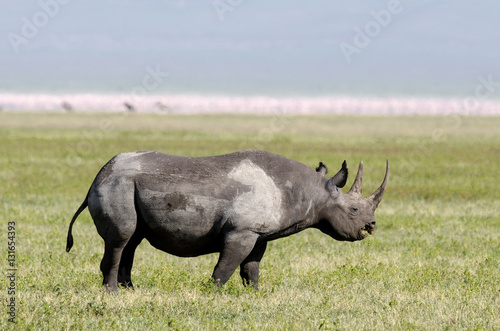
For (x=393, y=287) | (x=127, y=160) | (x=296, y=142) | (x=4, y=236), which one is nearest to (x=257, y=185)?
A: (x=127, y=160)

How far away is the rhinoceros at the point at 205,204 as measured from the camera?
9586 millimetres

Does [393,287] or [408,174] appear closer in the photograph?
[393,287]

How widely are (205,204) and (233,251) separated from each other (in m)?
0.69

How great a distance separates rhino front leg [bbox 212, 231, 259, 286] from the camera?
31.5ft

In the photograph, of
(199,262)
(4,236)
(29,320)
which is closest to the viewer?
(29,320)

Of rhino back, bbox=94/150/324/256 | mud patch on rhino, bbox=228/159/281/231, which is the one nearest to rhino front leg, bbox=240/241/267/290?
rhino back, bbox=94/150/324/256

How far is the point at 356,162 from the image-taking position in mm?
35469

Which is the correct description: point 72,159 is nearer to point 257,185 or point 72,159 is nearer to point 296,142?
point 296,142

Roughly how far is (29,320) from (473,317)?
516 centimetres

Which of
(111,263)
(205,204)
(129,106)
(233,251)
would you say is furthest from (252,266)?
(129,106)

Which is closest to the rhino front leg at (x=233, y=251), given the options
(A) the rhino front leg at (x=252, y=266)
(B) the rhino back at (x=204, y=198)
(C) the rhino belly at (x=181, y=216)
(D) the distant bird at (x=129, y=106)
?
(B) the rhino back at (x=204, y=198)

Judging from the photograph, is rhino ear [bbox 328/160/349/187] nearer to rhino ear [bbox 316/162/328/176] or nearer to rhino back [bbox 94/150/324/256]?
rhino ear [bbox 316/162/328/176]

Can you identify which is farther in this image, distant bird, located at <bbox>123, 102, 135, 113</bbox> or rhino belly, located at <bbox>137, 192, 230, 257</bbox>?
distant bird, located at <bbox>123, 102, 135, 113</bbox>

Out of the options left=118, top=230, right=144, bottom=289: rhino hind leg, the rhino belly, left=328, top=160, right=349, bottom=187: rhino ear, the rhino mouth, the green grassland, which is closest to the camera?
the green grassland
